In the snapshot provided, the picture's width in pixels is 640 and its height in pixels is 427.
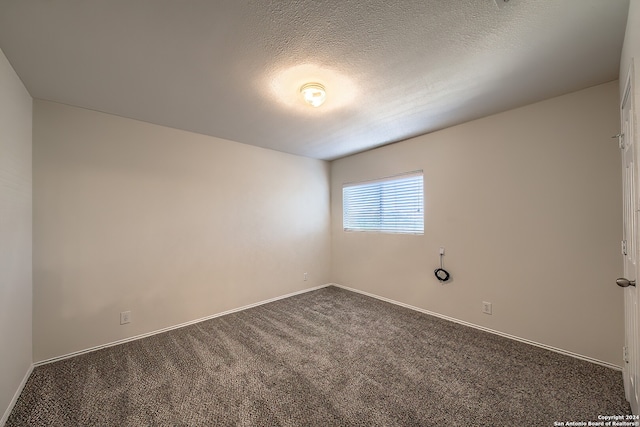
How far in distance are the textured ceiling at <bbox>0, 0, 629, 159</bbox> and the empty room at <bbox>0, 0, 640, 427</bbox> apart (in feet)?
0.06

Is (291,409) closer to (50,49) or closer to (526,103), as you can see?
(50,49)

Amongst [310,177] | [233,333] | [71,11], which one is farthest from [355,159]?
[71,11]

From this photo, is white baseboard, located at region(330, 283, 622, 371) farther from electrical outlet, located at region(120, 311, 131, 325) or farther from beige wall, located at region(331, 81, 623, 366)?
electrical outlet, located at region(120, 311, 131, 325)

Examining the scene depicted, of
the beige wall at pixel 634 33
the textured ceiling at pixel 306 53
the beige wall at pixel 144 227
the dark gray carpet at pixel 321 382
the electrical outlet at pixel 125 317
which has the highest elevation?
the textured ceiling at pixel 306 53

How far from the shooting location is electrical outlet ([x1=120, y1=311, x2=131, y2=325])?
2629 mm

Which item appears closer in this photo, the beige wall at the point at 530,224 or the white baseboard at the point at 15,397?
the white baseboard at the point at 15,397

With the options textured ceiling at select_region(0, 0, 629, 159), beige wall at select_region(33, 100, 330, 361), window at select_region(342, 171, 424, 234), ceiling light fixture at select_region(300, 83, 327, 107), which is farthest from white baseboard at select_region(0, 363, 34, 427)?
window at select_region(342, 171, 424, 234)

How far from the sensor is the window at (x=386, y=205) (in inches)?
137

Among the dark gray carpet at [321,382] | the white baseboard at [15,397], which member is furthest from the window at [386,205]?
the white baseboard at [15,397]

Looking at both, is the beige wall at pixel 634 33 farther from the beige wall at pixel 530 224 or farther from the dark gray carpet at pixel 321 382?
the dark gray carpet at pixel 321 382

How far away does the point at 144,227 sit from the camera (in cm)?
280

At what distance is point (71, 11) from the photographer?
1.34m

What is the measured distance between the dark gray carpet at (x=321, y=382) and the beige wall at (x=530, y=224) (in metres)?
0.32

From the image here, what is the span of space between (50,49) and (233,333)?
2831 mm
